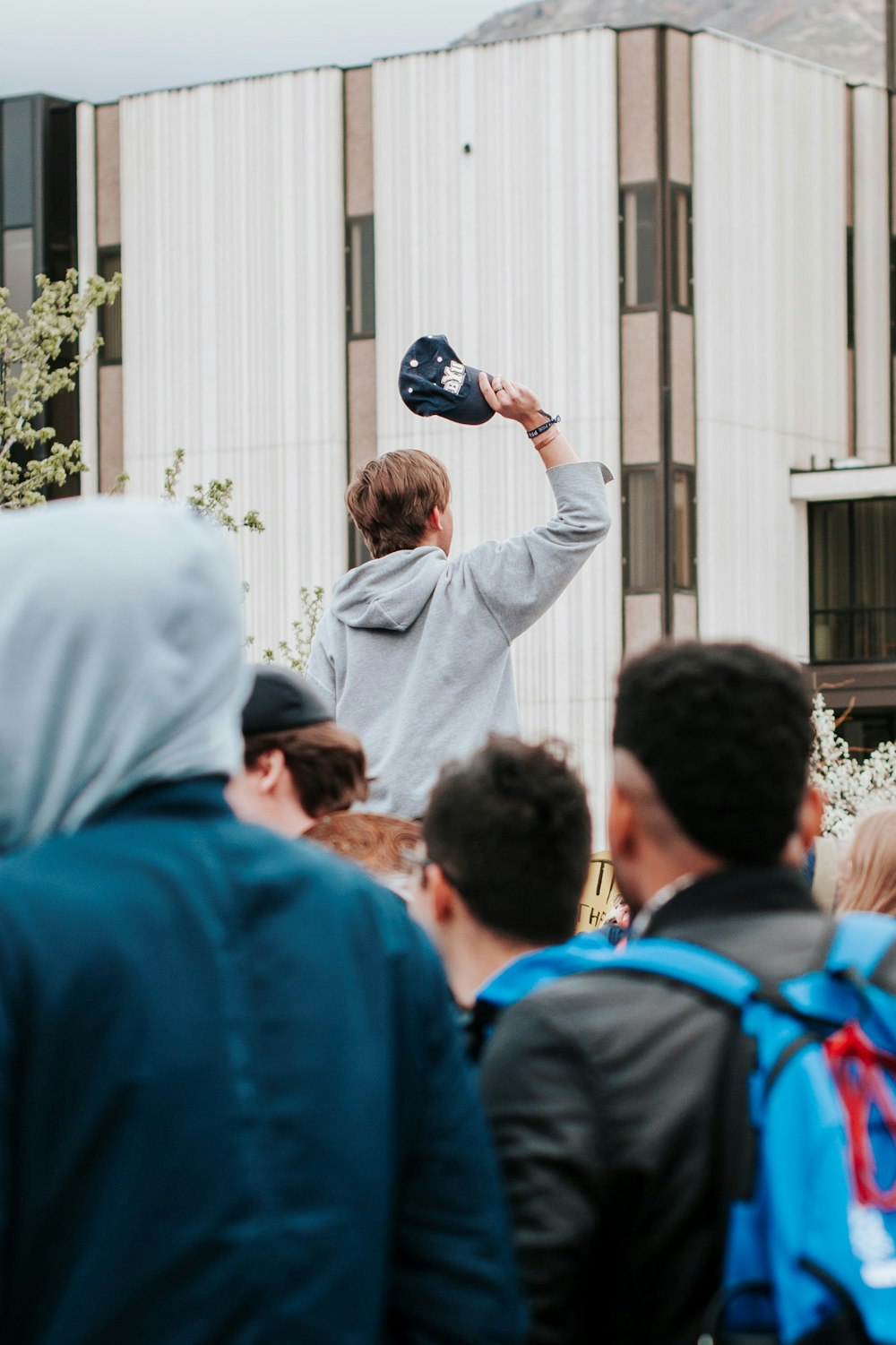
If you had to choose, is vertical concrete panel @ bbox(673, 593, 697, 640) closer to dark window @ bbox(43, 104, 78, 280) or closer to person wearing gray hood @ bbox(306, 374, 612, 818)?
dark window @ bbox(43, 104, 78, 280)

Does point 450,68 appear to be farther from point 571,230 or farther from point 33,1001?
point 33,1001

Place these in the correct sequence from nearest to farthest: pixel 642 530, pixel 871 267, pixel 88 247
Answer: pixel 642 530
pixel 871 267
pixel 88 247

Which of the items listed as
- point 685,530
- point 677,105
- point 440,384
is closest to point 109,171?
point 677,105

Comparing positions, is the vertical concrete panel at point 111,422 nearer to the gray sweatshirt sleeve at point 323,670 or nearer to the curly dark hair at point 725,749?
the gray sweatshirt sleeve at point 323,670

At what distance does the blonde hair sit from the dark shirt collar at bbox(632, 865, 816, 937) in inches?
92.5

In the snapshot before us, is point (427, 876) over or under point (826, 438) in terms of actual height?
under

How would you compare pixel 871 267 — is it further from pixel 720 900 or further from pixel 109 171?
pixel 720 900

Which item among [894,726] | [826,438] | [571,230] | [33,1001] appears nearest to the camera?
[33,1001]

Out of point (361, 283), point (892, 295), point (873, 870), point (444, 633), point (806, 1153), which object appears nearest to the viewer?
point (806, 1153)

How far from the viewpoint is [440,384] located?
5141 mm

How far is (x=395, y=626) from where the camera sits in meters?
5.05

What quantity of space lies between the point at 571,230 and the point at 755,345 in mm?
3438

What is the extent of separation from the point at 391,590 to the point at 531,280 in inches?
966

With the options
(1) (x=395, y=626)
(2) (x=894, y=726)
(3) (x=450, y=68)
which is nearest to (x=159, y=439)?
(3) (x=450, y=68)
